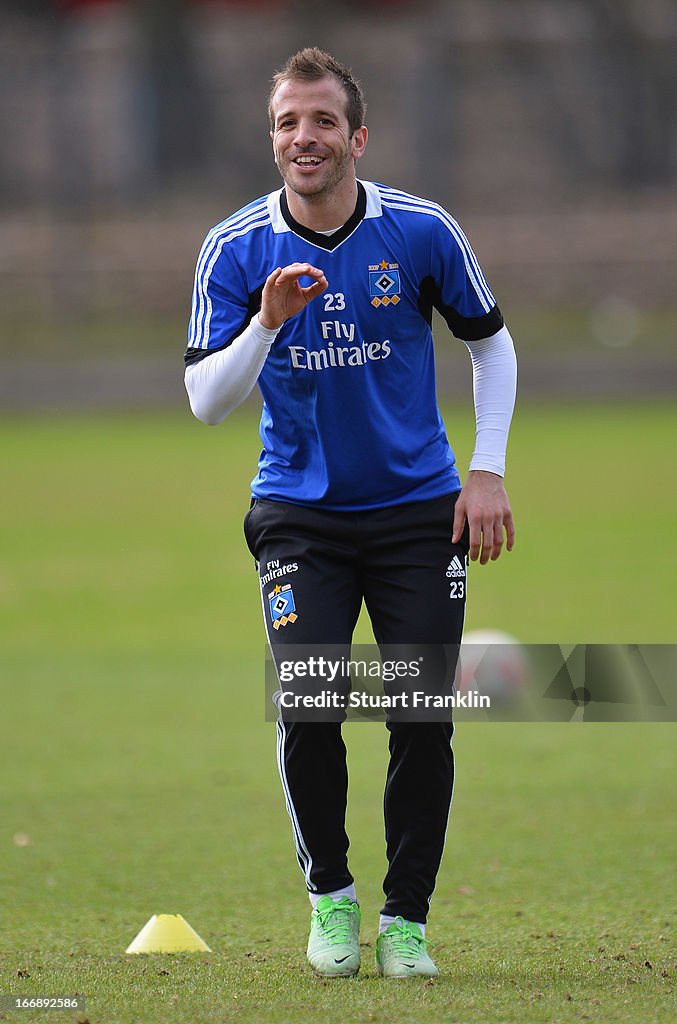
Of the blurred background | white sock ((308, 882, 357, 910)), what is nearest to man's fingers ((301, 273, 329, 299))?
white sock ((308, 882, 357, 910))

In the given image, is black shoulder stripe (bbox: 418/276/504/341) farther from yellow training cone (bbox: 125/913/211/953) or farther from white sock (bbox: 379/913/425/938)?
yellow training cone (bbox: 125/913/211/953)

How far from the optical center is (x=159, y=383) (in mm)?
26312

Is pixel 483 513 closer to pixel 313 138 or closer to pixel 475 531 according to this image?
pixel 475 531

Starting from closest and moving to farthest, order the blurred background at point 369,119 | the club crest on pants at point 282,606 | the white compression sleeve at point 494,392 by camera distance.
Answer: the club crest on pants at point 282,606 → the white compression sleeve at point 494,392 → the blurred background at point 369,119

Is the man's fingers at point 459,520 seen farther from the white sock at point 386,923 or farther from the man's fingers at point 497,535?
the white sock at point 386,923

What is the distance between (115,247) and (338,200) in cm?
2991

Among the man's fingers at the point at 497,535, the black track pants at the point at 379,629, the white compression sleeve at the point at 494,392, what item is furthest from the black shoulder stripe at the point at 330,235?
the man's fingers at the point at 497,535

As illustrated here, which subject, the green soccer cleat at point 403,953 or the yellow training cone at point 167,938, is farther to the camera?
the yellow training cone at point 167,938

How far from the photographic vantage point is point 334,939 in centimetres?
396

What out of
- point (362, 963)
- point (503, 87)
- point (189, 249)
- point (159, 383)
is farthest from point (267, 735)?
point (503, 87)

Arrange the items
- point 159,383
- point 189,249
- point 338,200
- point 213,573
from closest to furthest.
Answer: point 338,200, point 213,573, point 159,383, point 189,249

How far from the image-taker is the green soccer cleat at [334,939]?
3.92 metres

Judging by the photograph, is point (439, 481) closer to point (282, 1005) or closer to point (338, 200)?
point (338, 200)

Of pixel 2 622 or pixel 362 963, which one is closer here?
pixel 362 963
